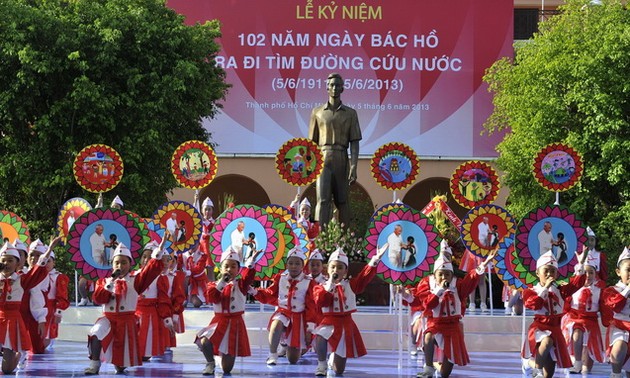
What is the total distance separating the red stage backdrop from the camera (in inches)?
1441

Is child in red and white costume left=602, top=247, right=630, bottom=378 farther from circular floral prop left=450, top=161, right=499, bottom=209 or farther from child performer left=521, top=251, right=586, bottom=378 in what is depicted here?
circular floral prop left=450, top=161, right=499, bottom=209

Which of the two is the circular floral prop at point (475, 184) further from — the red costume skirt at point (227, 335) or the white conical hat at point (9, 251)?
the white conical hat at point (9, 251)

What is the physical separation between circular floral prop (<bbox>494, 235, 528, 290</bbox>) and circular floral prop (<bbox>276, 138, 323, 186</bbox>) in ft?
18.0

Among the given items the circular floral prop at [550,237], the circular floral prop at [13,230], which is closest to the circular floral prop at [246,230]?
the circular floral prop at [13,230]

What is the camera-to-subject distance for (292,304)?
1572cm

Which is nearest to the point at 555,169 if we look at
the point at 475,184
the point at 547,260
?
the point at 475,184

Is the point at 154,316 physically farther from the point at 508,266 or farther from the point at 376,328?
the point at 376,328

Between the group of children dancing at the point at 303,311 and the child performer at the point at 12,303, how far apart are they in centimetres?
1

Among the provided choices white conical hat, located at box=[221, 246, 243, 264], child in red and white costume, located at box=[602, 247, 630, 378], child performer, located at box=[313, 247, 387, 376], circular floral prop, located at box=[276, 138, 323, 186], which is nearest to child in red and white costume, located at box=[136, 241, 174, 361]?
white conical hat, located at box=[221, 246, 243, 264]

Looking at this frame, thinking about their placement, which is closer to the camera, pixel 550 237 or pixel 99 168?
pixel 550 237

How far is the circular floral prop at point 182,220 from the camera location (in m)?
18.8

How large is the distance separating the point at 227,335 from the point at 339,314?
1.33 m

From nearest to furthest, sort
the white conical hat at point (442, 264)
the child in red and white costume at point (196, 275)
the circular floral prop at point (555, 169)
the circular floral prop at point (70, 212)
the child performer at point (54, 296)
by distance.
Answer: the white conical hat at point (442, 264), the child performer at point (54, 296), the circular floral prop at point (70, 212), the circular floral prop at point (555, 169), the child in red and white costume at point (196, 275)

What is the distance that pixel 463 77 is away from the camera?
36.7 metres
